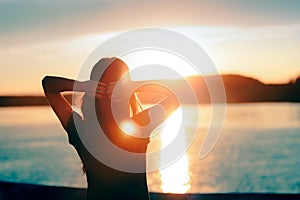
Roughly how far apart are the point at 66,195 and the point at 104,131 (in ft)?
22.8

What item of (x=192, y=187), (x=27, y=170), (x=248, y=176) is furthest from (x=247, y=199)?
(x=27, y=170)

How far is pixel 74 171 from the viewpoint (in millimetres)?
33469

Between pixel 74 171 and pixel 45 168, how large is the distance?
3.40m

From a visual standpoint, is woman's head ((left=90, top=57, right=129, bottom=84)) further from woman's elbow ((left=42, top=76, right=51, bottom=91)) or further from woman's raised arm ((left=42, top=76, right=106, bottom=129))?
woman's elbow ((left=42, top=76, right=51, bottom=91))

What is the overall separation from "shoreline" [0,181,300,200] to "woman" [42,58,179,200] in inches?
244

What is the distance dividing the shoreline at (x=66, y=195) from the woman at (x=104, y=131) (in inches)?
244

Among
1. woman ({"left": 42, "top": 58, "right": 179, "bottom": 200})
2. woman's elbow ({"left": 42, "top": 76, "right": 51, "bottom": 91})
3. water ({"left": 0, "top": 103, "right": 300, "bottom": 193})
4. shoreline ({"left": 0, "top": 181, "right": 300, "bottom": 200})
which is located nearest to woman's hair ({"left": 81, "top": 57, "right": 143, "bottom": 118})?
woman ({"left": 42, "top": 58, "right": 179, "bottom": 200})

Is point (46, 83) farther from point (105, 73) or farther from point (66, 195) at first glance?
point (66, 195)

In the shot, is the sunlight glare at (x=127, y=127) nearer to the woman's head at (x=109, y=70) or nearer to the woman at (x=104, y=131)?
the woman at (x=104, y=131)

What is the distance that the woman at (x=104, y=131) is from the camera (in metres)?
3.47

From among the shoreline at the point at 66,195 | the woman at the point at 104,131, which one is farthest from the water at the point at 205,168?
the woman at the point at 104,131

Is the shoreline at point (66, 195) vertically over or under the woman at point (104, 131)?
under

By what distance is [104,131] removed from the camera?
11.7 feet

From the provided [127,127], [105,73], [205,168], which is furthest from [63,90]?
[205,168]
